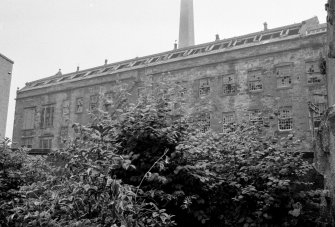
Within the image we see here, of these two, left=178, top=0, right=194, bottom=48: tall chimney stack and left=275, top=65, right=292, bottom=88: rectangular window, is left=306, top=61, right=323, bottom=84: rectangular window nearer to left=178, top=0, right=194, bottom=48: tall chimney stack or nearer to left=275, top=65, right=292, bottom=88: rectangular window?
left=275, top=65, right=292, bottom=88: rectangular window

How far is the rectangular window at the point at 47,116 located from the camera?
3569cm

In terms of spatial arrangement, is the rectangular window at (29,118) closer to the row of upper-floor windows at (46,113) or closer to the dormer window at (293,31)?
the row of upper-floor windows at (46,113)

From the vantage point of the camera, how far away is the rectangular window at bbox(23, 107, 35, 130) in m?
36.8

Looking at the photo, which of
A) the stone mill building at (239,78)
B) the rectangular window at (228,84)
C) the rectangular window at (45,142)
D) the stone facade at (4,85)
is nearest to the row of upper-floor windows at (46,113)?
the stone mill building at (239,78)

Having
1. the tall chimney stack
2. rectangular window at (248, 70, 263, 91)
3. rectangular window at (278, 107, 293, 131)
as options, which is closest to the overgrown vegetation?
rectangular window at (278, 107, 293, 131)

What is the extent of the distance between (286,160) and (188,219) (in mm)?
1895

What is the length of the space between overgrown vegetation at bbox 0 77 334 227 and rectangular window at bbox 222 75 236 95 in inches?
783

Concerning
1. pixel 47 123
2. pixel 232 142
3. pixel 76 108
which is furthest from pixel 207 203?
pixel 47 123

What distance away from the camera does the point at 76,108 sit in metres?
33.9

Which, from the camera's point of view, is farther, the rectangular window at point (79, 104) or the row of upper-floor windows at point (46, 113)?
the row of upper-floor windows at point (46, 113)

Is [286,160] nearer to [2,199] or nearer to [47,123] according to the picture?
[2,199]

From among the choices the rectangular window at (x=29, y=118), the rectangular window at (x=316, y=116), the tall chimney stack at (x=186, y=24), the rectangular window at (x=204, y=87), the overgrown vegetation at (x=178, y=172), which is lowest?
the overgrown vegetation at (x=178, y=172)

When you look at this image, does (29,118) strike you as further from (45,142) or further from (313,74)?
(313,74)

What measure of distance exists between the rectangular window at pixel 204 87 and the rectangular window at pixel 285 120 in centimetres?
605
